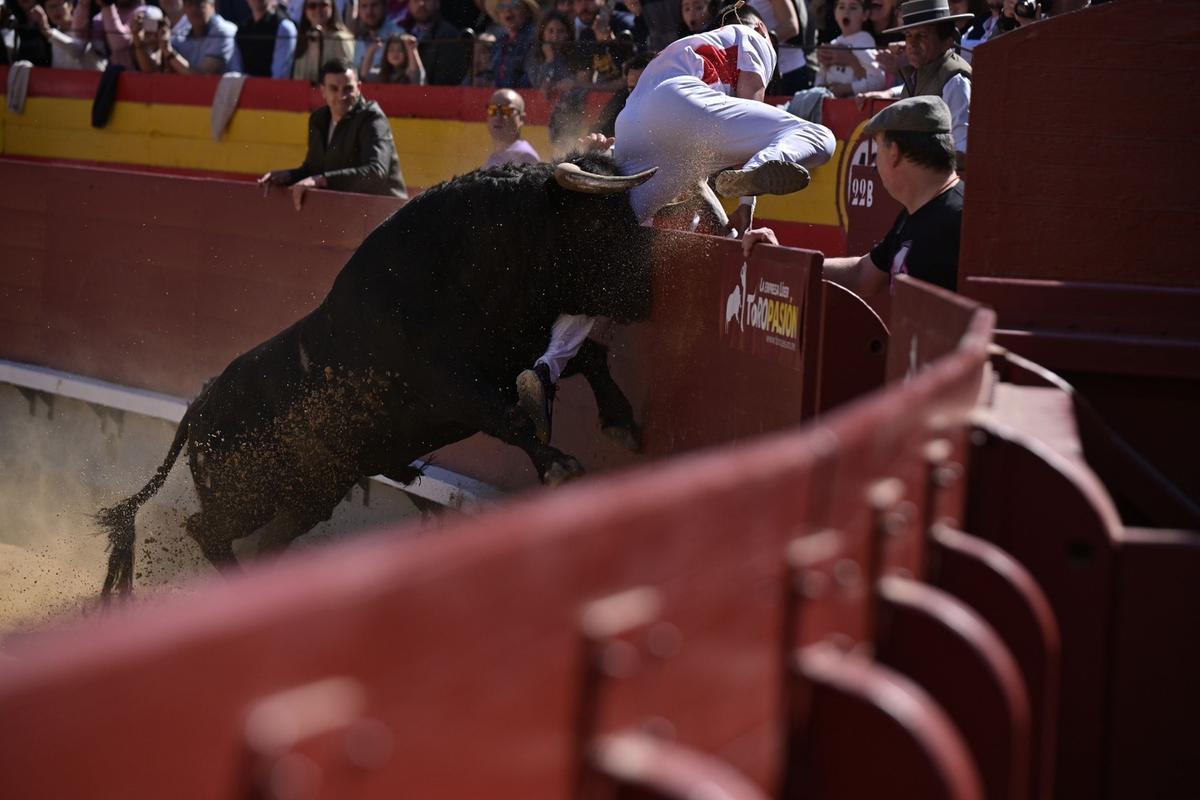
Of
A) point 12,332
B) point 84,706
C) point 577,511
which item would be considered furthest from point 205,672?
point 12,332

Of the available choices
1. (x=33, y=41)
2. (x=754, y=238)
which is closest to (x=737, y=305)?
(x=754, y=238)

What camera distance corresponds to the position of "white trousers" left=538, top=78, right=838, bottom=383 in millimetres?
4996

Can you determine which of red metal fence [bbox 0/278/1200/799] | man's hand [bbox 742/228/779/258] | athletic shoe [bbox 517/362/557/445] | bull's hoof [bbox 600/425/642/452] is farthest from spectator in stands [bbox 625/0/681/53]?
red metal fence [bbox 0/278/1200/799]

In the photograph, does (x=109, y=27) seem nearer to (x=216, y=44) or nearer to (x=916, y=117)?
(x=216, y=44)

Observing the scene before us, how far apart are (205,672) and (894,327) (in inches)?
91.5

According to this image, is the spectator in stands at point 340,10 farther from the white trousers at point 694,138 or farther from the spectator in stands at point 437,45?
the white trousers at point 694,138

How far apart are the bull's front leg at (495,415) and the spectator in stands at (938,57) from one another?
186cm

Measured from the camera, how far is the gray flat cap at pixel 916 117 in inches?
156

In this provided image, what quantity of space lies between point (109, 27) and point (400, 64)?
4.33 metres

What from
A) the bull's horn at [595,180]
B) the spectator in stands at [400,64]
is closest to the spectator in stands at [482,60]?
the spectator in stands at [400,64]

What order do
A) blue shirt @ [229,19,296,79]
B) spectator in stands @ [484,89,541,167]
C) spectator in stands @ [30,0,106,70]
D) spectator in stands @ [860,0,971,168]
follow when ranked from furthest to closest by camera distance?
spectator in stands @ [30,0,106,70] < blue shirt @ [229,19,296,79] < spectator in stands @ [484,89,541,167] < spectator in stands @ [860,0,971,168]

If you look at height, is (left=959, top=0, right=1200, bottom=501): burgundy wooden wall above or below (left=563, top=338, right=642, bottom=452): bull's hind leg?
above

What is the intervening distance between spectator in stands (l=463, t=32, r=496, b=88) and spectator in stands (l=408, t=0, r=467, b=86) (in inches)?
4.0

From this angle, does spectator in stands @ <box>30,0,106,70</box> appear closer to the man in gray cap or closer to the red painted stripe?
the red painted stripe
